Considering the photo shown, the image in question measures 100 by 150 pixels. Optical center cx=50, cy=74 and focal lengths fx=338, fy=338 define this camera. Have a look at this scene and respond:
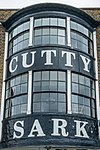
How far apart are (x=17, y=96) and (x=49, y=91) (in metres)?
1.62

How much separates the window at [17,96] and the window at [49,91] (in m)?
0.53

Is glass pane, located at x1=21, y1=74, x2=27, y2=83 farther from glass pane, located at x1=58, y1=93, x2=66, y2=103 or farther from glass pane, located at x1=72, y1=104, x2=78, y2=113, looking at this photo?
glass pane, located at x1=72, y1=104, x2=78, y2=113

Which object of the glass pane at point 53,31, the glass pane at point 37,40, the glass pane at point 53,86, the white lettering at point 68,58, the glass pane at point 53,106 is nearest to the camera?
the glass pane at point 53,106

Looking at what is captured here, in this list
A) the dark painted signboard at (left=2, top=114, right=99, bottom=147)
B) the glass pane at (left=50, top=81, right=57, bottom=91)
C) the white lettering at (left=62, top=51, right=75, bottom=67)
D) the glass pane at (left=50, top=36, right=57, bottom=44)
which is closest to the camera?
the dark painted signboard at (left=2, top=114, right=99, bottom=147)

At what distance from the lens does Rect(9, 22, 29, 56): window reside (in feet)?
53.7

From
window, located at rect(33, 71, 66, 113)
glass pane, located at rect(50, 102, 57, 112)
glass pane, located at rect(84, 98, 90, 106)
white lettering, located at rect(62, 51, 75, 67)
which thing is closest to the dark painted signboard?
glass pane, located at rect(50, 102, 57, 112)

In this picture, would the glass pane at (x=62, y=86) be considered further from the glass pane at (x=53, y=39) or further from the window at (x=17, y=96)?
the glass pane at (x=53, y=39)

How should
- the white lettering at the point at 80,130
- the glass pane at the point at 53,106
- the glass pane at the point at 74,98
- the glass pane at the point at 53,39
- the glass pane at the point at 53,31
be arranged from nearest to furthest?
the white lettering at the point at 80,130 < the glass pane at the point at 53,106 < the glass pane at the point at 74,98 < the glass pane at the point at 53,39 < the glass pane at the point at 53,31

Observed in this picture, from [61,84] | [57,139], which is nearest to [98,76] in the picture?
[61,84]

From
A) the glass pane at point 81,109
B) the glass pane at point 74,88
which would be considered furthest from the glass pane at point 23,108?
the glass pane at point 81,109

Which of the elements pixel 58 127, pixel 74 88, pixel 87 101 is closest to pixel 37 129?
pixel 58 127

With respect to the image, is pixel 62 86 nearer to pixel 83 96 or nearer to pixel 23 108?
pixel 83 96

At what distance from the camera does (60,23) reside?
16359mm

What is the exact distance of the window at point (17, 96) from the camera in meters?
15.1
